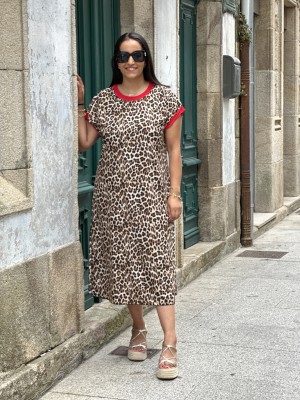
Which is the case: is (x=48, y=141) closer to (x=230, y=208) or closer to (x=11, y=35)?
(x=11, y=35)

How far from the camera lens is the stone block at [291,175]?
14336 mm

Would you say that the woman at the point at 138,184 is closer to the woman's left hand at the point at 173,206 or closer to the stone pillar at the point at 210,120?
the woman's left hand at the point at 173,206

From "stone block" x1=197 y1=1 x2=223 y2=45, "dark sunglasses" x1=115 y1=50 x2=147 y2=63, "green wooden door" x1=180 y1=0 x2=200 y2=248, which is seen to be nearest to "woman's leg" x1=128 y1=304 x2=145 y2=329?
"dark sunglasses" x1=115 y1=50 x2=147 y2=63

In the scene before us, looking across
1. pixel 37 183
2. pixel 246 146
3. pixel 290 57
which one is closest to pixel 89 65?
pixel 37 183

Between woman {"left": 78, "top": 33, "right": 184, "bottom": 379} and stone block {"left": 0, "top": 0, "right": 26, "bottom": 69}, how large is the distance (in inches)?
26.6

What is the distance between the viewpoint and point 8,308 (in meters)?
4.66

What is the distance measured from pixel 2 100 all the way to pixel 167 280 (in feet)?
4.76

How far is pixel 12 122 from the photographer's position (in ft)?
15.6

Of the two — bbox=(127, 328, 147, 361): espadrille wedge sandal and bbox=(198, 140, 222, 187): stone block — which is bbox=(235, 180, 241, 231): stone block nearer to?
bbox=(198, 140, 222, 187): stone block

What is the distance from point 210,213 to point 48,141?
14.0 ft

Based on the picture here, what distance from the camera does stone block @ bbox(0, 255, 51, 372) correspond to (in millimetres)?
4645

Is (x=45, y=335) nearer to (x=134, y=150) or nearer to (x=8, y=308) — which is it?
(x=8, y=308)

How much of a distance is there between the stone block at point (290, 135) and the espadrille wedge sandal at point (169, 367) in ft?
30.8

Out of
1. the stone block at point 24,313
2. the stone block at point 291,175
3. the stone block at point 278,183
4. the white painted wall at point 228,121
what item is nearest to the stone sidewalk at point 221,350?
the stone block at point 24,313
